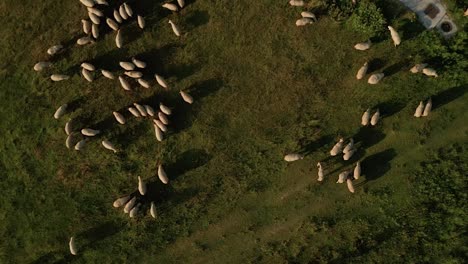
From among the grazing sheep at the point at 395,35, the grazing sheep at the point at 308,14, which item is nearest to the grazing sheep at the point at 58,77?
the grazing sheep at the point at 308,14

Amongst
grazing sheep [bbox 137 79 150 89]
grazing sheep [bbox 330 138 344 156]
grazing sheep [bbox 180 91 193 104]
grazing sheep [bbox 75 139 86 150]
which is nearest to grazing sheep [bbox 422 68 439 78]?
grazing sheep [bbox 330 138 344 156]

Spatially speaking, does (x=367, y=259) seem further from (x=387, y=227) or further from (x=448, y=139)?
(x=448, y=139)

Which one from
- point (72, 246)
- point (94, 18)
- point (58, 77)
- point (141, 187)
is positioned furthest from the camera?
point (72, 246)

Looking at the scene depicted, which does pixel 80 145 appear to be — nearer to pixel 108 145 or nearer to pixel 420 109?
pixel 108 145

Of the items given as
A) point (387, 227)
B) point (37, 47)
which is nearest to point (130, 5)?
point (37, 47)

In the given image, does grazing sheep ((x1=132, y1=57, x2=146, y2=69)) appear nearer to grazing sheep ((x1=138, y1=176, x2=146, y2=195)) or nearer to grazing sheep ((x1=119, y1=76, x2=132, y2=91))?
grazing sheep ((x1=119, y1=76, x2=132, y2=91))

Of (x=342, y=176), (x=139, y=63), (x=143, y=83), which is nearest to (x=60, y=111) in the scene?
(x=143, y=83)

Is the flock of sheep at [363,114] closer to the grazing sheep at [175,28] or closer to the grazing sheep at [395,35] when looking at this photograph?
the grazing sheep at [395,35]
